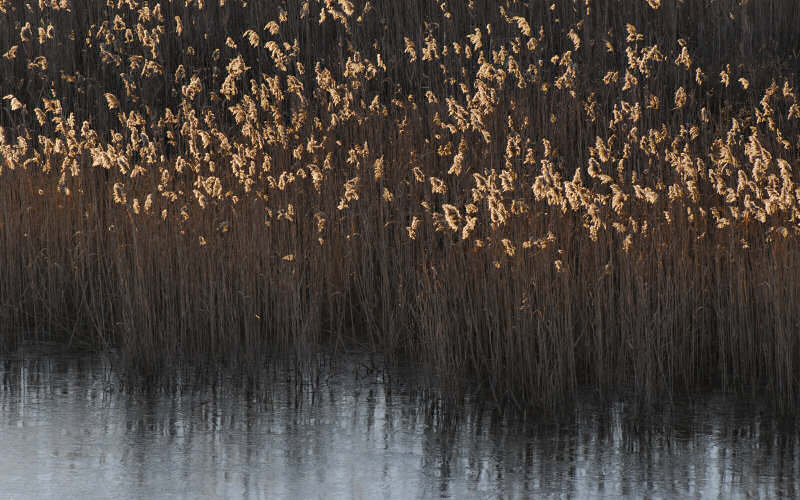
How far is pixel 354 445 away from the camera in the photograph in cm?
466

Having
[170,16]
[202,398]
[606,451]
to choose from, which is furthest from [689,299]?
[170,16]

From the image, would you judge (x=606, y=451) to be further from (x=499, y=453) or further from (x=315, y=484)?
(x=315, y=484)

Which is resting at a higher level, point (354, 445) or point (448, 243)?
point (448, 243)

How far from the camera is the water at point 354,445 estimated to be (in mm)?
4203

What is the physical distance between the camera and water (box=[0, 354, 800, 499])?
4.20 meters

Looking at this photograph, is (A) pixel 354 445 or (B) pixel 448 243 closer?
(A) pixel 354 445

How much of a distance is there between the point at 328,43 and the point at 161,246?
14.8 ft

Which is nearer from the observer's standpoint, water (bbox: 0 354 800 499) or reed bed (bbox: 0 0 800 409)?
water (bbox: 0 354 800 499)

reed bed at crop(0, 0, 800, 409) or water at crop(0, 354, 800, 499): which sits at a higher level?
reed bed at crop(0, 0, 800, 409)

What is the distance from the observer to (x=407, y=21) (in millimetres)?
9969

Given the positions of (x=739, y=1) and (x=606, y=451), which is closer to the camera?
(x=606, y=451)

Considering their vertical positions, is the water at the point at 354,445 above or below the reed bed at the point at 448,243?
below

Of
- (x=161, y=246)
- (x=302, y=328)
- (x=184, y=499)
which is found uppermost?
(x=161, y=246)

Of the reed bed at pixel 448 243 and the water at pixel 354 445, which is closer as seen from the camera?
the water at pixel 354 445
